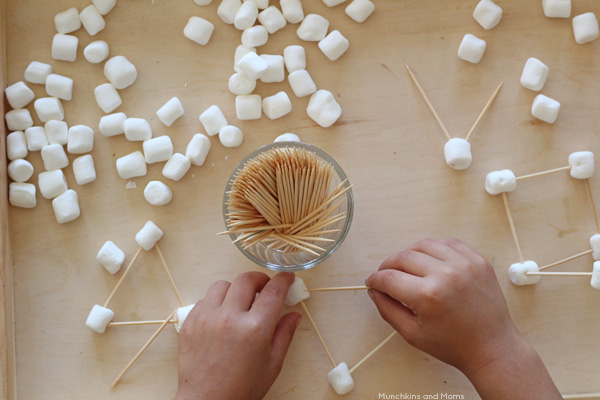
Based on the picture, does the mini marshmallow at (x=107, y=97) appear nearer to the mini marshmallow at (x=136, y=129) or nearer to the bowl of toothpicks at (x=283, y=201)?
the mini marshmallow at (x=136, y=129)

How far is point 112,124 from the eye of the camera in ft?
3.42

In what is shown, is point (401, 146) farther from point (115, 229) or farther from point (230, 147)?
point (115, 229)

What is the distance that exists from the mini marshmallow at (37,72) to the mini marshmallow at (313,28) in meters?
0.47

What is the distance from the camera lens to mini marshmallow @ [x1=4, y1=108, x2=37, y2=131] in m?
1.05

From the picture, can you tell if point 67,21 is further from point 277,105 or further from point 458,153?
point 458,153

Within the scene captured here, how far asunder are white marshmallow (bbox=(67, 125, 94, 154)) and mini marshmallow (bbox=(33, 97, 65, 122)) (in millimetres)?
40

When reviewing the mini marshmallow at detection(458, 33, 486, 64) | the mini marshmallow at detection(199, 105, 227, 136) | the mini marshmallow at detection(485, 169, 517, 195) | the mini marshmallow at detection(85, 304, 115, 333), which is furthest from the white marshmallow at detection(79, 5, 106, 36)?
the mini marshmallow at detection(485, 169, 517, 195)

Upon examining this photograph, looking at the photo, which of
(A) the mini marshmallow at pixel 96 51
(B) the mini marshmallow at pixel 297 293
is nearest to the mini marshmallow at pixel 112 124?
(A) the mini marshmallow at pixel 96 51

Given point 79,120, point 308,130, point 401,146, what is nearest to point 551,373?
point 401,146

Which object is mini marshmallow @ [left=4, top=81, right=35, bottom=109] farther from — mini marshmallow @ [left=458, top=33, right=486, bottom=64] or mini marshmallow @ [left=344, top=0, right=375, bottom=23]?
mini marshmallow @ [left=458, top=33, right=486, bottom=64]

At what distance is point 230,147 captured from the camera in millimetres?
1048

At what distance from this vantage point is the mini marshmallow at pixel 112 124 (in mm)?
1041

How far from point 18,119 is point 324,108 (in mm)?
565

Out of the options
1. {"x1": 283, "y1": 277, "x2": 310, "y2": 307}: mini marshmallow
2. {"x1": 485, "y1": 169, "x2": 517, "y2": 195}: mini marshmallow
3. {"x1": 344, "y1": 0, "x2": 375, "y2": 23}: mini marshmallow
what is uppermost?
{"x1": 344, "y1": 0, "x2": 375, "y2": 23}: mini marshmallow
